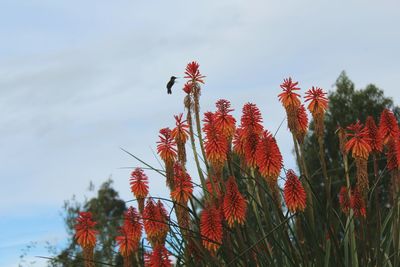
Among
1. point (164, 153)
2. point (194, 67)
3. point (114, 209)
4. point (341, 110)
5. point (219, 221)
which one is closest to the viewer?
point (219, 221)

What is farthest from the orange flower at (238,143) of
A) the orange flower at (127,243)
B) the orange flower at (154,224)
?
the orange flower at (127,243)

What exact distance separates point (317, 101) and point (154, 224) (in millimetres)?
1550

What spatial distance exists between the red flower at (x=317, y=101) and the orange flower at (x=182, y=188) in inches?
43.3

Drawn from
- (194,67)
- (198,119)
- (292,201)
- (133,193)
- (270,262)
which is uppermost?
(194,67)

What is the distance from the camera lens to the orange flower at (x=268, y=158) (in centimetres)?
454

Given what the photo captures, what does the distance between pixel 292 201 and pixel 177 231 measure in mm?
1023

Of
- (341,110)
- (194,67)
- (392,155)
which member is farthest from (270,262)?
(341,110)

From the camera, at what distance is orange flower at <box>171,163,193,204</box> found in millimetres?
4789

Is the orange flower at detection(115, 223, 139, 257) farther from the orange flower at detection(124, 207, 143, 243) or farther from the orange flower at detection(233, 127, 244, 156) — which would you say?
the orange flower at detection(233, 127, 244, 156)

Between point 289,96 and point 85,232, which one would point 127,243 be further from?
point 289,96

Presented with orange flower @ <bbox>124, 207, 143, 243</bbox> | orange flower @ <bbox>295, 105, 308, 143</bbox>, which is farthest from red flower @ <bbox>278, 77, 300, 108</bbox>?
orange flower @ <bbox>124, 207, 143, 243</bbox>

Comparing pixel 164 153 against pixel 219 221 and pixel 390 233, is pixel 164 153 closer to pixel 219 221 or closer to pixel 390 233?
pixel 219 221

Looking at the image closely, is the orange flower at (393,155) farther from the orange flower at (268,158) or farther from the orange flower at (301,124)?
the orange flower at (268,158)

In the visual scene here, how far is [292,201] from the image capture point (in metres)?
4.61
